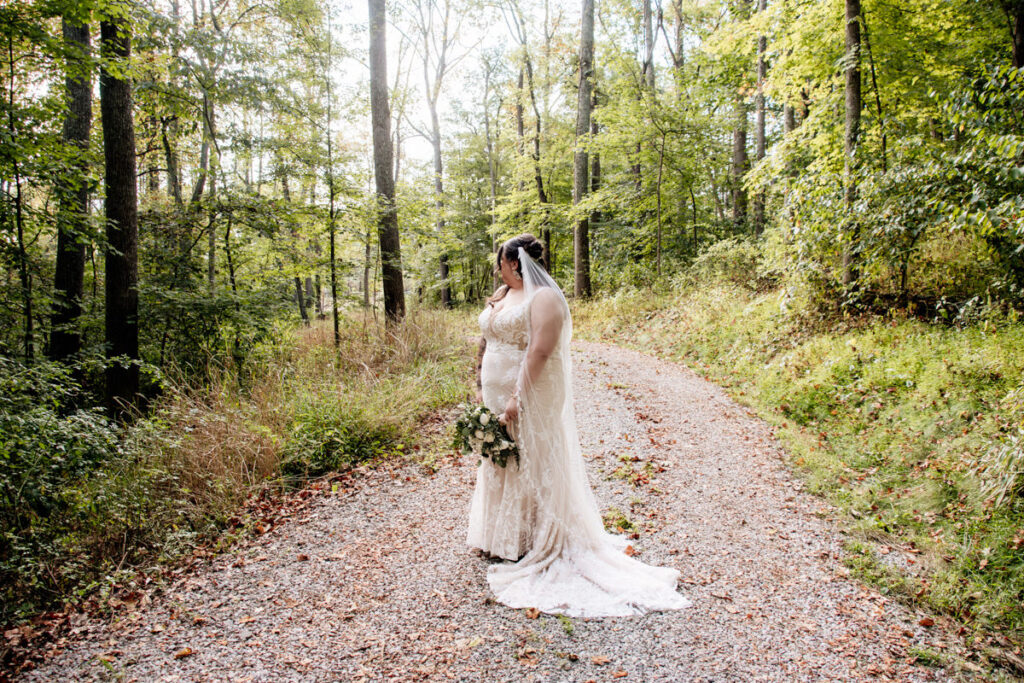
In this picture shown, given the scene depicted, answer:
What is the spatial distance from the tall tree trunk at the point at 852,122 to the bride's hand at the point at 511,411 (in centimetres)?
618

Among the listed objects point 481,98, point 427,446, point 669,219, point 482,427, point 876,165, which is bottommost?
point 427,446

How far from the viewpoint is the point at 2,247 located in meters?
5.12

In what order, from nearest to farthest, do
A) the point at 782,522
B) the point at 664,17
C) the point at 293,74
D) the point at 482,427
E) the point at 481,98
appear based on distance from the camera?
the point at 482,427 → the point at 782,522 → the point at 293,74 → the point at 664,17 → the point at 481,98

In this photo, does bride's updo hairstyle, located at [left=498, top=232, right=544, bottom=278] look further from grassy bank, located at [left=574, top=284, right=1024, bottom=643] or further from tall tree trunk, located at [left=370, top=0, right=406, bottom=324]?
tall tree trunk, located at [left=370, top=0, right=406, bottom=324]

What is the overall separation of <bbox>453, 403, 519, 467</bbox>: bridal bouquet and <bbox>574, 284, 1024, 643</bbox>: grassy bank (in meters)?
2.57

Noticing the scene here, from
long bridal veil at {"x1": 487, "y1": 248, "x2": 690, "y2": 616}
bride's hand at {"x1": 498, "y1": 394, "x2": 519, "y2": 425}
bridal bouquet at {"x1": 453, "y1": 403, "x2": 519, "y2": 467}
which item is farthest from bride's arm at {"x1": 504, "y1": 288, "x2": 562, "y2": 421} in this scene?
bridal bouquet at {"x1": 453, "y1": 403, "x2": 519, "y2": 467}

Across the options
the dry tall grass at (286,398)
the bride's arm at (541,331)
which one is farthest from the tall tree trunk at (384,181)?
the bride's arm at (541,331)

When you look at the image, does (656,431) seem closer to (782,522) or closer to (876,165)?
(782,522)

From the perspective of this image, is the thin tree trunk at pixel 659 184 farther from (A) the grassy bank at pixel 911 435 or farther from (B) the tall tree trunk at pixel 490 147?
(B) the tall tree trunk at pixel 490 147

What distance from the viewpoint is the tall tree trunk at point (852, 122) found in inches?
280

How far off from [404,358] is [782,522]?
6.37 metres

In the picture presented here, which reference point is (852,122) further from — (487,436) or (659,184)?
(487,436)

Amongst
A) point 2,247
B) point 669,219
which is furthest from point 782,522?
point 669,219

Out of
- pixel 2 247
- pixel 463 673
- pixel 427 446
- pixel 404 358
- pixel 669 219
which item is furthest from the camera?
pixel 669 219
